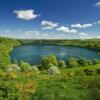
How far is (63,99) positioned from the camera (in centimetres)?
1016

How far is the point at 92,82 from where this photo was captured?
1212 centimetres

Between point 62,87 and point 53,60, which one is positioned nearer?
point 62,87

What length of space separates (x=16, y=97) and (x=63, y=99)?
2.21m

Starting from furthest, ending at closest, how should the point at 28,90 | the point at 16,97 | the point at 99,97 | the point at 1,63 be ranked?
the point at 1,63 < the point at 28,90 < the point at 16,97 < the point at 99,97

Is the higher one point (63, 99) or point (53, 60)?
point (63, 99)

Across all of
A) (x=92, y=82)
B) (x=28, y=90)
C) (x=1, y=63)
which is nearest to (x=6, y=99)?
(x=28, y=90)

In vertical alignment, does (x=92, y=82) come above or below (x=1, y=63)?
above

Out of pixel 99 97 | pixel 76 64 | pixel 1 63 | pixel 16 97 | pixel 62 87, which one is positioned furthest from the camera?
pixel 76 64

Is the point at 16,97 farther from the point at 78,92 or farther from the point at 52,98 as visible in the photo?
the point at 78,92

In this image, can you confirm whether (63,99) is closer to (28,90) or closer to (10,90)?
(28,90)

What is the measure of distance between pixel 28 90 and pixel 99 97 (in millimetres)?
3641

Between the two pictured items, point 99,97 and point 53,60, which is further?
point 53,60

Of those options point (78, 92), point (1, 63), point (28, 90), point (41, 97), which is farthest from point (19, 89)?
point (1, 63)

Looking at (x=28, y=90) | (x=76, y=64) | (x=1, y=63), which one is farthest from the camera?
(x=76, y=64)
